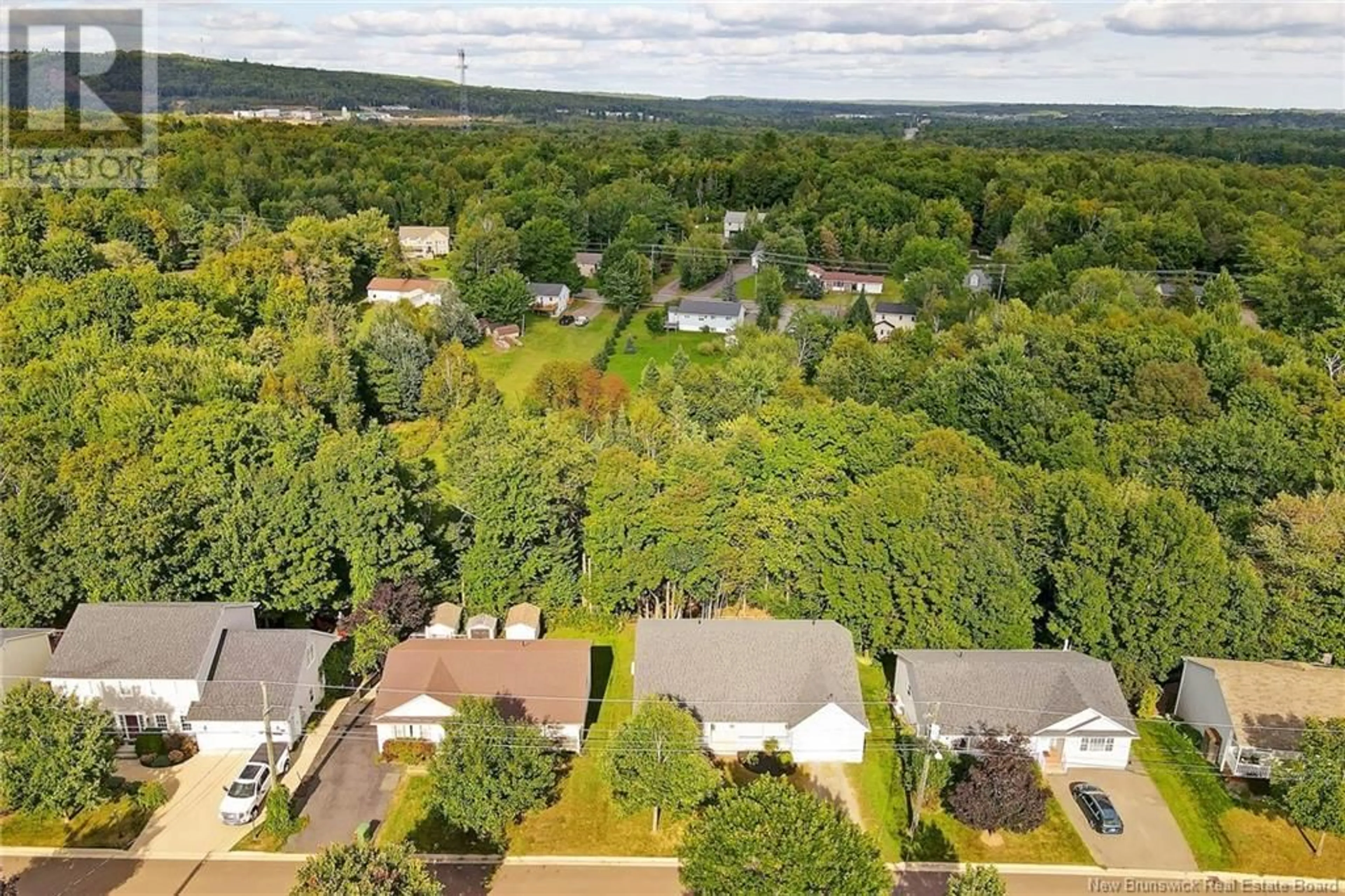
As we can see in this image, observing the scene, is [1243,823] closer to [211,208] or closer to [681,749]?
[681,749]

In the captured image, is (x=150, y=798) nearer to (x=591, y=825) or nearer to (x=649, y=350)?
(x=591, y=825)

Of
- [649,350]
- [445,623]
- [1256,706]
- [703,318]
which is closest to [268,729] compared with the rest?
[445,623]

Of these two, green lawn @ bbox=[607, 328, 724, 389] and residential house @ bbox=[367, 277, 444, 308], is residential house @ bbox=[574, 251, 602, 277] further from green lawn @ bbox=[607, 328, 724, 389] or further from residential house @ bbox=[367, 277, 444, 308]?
residential house @ bbox=[367, 277, 444, 308]

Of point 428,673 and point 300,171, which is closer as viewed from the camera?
point 428,673

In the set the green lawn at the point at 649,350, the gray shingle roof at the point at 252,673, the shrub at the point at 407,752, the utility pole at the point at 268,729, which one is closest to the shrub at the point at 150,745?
the gray shingle roof at the point at 252,673

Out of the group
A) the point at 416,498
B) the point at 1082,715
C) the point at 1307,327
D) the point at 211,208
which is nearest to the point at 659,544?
the point at 416,498

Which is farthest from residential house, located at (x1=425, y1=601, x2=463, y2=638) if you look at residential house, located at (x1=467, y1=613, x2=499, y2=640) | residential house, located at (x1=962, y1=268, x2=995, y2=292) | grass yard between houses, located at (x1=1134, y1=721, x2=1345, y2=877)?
residential house, located at (x1=962, y1=268, x2=995, y2=292)
